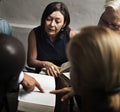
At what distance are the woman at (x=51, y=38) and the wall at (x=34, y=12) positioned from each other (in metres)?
0.81

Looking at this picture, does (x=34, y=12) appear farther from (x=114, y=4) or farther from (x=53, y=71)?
(x=53, y=71)

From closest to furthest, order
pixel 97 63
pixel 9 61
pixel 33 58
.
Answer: pixel 97 63 → pixel 9 61 → pixel 33 58

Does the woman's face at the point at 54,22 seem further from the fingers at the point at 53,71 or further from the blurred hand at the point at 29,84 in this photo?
the blurred hand at the point at 29,84

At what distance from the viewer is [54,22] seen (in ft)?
6.98

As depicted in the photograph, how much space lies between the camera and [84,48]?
0.84 m

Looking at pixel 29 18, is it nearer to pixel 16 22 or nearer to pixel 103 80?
pixel 16 22

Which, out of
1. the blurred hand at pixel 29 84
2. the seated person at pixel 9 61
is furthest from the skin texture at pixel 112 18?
the seated person at pixel 9 61

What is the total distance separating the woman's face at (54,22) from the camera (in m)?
2.12

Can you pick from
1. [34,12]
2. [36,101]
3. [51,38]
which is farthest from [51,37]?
[36,101]

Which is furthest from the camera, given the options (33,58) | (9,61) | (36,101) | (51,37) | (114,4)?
(51,37)

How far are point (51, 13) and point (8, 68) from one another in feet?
4.05

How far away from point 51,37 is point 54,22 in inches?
6.3

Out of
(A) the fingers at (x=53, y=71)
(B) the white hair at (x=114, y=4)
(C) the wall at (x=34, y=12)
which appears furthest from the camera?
(C) the wall at (x=34, y=12)

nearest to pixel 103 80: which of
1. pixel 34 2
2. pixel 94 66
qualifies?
pixel 94 66
